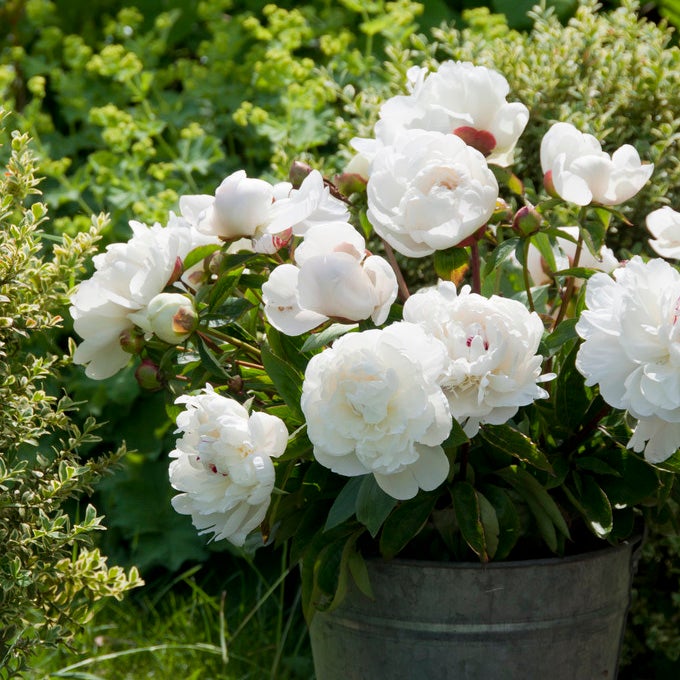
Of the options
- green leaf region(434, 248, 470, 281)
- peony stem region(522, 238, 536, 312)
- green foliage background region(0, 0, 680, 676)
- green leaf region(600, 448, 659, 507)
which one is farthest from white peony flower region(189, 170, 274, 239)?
green foliage background region(0, 0, 680, 676)

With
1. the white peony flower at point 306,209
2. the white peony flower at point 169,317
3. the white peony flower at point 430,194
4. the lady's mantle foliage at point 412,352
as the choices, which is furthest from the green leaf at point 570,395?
the white peony flower at point 169,317

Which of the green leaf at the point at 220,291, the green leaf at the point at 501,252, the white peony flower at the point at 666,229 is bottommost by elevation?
the green leaf at the point at 220,291

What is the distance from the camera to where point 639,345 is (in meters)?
1.06

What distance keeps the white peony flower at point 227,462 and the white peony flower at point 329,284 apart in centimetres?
12

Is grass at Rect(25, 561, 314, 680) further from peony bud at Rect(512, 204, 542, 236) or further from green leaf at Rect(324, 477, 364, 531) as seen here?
peony bud at Rect(512, 204, 542, 236)

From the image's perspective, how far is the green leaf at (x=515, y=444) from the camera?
3.98 ft

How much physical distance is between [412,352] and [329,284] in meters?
0.13

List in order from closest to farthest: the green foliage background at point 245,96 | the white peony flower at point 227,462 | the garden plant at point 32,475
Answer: the white peony flower at point 227,462 < the garden plant at point 32,475 < the green foliage background at point 245,96

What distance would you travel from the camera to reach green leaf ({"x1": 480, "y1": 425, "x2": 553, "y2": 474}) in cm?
121

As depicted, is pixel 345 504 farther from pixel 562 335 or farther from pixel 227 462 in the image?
pixel 562 335

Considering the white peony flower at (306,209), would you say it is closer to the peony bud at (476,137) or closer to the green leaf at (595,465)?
the peony bud at (476,137)

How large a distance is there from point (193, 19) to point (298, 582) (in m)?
1.72

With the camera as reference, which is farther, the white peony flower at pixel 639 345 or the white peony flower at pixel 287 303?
the white peony flower at pixel 287 303

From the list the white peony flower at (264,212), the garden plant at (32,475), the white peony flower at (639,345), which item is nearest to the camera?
the white peony flower at (639,345)
